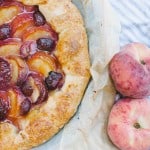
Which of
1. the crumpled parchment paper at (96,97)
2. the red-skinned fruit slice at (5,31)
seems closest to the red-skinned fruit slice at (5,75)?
the red-skinned fruit slice at (5,31)

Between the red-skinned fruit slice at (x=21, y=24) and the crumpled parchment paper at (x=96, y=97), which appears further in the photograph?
the red-skinned fruit slice at (x=21, y=24)

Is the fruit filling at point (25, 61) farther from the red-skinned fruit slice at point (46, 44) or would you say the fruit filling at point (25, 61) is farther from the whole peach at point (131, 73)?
the whole peach at point (131, 73)

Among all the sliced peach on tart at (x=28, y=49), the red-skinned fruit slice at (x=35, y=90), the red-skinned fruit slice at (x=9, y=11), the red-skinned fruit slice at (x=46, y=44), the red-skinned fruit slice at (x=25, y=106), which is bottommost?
the red-skinned fruit slice at (x=25, y=106)

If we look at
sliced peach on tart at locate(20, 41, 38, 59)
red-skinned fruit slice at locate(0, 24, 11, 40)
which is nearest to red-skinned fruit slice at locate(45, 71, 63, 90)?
sliced peach on tart at locate(20, 41, 38, 59)

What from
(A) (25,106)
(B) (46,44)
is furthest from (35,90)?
(B) (46,44)

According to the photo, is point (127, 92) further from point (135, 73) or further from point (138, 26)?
point (138, 26)

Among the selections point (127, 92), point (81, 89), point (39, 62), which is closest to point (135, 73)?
point (127, 92)

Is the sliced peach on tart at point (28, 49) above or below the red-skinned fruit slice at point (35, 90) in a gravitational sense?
above

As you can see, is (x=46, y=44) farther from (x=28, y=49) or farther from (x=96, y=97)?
(x=96, y=97)
